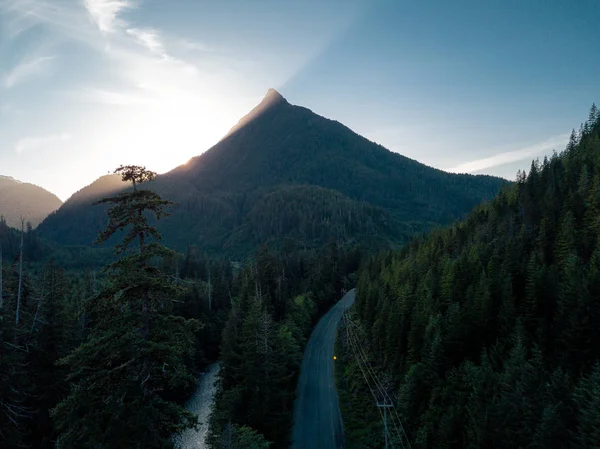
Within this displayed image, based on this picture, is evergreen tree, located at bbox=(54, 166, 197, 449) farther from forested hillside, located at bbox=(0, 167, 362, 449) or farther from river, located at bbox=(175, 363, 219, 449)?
river, located at bbox=(175, 363, 219, 449)

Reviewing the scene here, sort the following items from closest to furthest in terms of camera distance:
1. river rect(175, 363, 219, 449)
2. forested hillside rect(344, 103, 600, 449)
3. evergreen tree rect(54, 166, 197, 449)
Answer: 1. evergreen tree rect(54, 166, 197, 449)
2. forested hillside rect(344, 103, 600, 449)
3. river rect(175, 363, 219, 449)

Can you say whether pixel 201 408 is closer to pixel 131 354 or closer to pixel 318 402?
pixel 318 402

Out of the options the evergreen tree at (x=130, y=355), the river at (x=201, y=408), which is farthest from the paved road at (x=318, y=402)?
the evergreen tree at (x=130, y=355)

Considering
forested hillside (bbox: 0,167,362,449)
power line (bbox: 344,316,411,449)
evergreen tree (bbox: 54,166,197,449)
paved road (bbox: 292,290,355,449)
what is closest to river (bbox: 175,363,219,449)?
forested hillside (bbox: 0,167,362,449)

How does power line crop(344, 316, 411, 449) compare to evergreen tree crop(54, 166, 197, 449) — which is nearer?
evergreen tree crop(54, 166, 197, 449)

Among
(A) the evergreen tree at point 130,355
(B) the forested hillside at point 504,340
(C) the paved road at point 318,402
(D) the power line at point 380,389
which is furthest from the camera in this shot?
(C) the paved road at point 318,402

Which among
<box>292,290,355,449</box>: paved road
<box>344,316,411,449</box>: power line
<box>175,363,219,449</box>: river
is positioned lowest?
<box>175,363,219,449</box>: river

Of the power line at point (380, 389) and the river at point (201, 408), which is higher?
the power line at point (380, 389)

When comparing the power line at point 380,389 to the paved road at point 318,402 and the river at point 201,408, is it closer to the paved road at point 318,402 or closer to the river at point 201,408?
Result: the paved road at point 318,402
